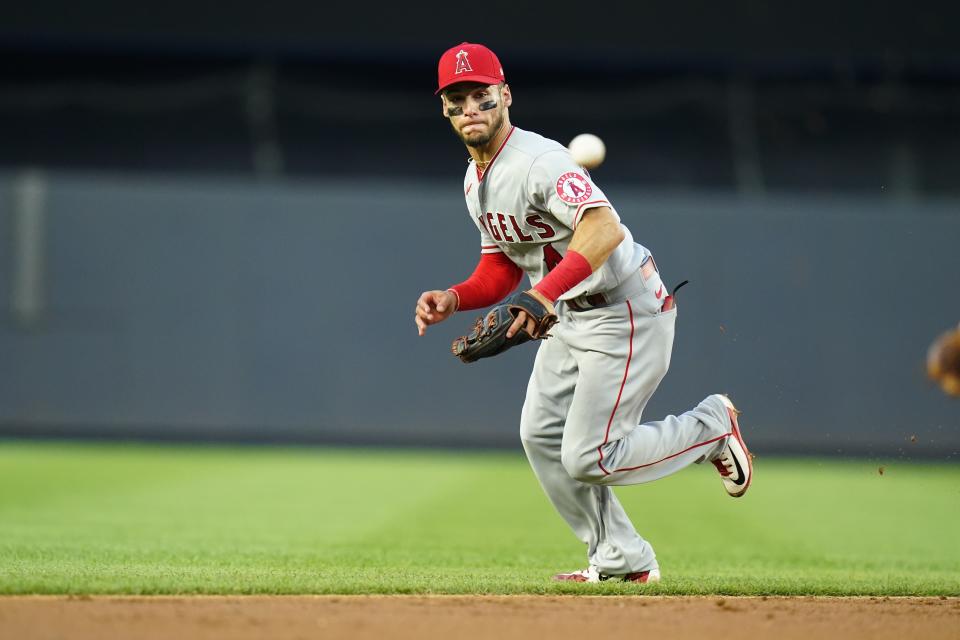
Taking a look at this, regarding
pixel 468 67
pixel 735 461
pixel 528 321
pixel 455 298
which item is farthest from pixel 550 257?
pixel 735 461

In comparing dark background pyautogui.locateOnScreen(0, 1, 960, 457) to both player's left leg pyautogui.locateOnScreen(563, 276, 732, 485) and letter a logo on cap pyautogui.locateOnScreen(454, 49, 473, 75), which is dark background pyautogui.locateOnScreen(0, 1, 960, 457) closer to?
player's left leg pyautogui.locateOnScreen(563, 276, 732, 485)

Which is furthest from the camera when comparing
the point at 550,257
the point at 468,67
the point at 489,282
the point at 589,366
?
the point at 489,282

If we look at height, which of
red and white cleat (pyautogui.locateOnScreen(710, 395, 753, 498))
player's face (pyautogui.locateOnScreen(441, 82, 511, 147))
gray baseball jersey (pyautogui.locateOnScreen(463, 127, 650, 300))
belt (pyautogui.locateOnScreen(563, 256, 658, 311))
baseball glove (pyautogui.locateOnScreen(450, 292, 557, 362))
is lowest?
red and white cleat (pyautogui.locateOnScreen(710, 395, 753, 498))

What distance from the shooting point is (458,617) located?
12.7ft

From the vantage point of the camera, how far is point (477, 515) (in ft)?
26.2

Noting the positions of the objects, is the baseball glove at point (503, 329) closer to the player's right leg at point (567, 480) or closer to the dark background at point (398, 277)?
the player's right leg at point (567, 480)

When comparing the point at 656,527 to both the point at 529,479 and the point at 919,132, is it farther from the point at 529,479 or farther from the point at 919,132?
the point at 919,132

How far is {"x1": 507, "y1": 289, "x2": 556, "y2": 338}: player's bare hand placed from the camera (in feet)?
13.7

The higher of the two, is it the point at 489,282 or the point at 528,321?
the point at 489,282

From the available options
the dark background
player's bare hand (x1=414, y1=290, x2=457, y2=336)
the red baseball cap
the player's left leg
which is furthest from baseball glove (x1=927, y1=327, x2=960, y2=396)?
the dark background

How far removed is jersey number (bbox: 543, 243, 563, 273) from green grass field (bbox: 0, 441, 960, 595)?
1145mm

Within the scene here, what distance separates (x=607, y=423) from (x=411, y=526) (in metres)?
3.02

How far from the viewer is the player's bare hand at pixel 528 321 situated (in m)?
4.19

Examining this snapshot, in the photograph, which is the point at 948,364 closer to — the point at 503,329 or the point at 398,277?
the point at 503,329
